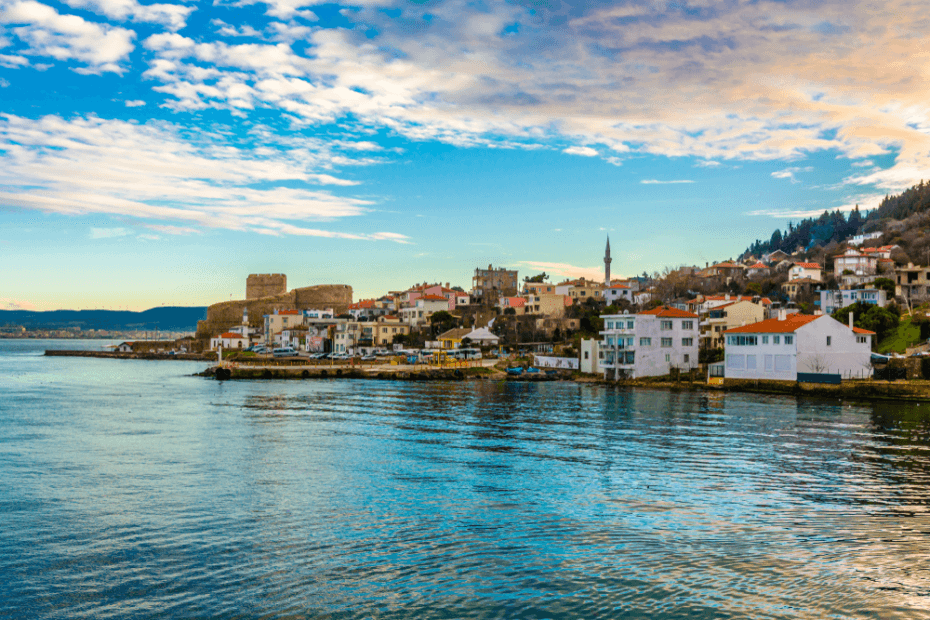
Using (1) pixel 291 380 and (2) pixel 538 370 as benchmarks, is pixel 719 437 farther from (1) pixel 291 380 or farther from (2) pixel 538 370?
(1) pixel 291 380

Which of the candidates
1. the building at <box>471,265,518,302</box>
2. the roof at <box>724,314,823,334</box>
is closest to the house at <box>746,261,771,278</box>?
the building at <box>471,265,518,302</box>

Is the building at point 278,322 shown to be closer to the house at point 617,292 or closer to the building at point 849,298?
the house at point 617,292

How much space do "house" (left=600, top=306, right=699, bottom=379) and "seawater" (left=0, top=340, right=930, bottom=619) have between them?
2453 centimetres

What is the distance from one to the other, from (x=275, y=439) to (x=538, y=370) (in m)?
39.1

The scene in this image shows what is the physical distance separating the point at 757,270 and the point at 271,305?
102319 millimetres

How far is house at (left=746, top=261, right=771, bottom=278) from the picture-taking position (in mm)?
102844

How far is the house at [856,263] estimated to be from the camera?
275 ft

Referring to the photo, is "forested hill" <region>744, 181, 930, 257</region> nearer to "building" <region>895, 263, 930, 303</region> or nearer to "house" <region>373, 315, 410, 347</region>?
"building" <region>895, 263, 930, 303</region>

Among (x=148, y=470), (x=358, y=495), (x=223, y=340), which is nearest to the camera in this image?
(x=358, y=495)

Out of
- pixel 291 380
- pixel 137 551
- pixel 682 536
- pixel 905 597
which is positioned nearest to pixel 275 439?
pixel 137 551

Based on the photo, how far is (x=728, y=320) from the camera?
64.1 meters

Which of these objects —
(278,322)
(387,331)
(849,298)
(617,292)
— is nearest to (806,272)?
(849,298)

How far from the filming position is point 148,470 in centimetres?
2092

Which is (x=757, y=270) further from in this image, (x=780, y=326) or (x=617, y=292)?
(x=780, y=326)
